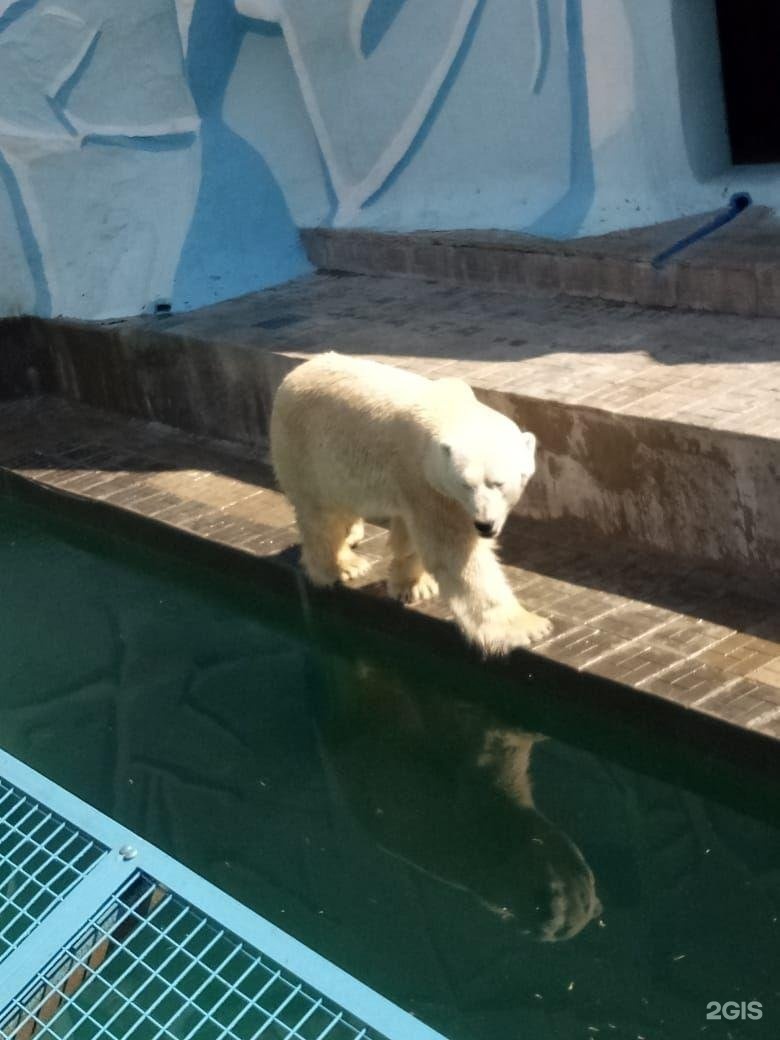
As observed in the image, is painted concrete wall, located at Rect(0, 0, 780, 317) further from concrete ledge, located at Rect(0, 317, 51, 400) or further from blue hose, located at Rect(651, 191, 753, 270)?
blue hose, located at Rect(651, 191, 753, 270)

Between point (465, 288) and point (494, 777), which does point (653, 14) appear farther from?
point (494, 777)

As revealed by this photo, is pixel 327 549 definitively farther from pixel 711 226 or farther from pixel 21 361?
pixel 21 361

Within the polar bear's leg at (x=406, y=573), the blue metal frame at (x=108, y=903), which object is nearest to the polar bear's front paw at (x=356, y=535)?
the polar bear's leg at (x=406, y=573)

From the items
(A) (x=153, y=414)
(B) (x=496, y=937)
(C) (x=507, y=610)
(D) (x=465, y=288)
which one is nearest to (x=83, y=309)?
(A) (x=153, y=414)

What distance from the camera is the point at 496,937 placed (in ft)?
10.8

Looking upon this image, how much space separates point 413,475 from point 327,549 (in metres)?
0.77

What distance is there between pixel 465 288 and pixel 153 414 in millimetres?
1635

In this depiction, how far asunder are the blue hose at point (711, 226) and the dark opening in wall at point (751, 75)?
443 mm

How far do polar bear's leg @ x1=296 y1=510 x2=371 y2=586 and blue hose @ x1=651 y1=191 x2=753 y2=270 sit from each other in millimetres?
1731

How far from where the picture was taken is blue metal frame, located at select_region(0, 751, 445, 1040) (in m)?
1.53

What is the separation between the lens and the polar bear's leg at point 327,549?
4492 millimetres

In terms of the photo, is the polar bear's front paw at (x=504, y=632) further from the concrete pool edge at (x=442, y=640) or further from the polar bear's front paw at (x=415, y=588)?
the polar bear's front paw at (x=415, y=588)

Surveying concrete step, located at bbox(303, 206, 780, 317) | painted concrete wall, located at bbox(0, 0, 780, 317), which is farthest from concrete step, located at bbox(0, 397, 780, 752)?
painted concrete wall, located at bbox(0, 0, 780, 317)

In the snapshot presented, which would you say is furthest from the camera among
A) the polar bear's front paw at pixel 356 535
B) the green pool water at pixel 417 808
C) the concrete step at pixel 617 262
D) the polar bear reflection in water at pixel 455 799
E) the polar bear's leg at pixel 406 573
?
the concrete step at pixel 617 262
